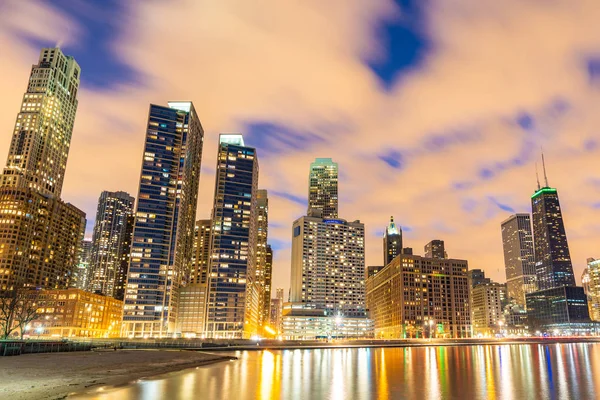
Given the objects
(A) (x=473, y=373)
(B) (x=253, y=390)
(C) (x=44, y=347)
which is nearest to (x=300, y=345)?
(C) (x=44, y=347)

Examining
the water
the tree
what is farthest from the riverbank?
the tree

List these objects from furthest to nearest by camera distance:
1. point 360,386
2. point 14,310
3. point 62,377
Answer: point 14,310, point 360,386, point 62,377

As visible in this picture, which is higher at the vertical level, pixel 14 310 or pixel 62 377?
pixel 14 310

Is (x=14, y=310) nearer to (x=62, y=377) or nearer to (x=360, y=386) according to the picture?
(x=62, y=377)

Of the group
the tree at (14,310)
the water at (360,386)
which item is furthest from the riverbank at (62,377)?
the tree at (14,310)

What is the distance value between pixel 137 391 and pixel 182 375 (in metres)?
15.5

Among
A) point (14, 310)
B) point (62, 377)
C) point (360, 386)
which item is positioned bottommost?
point (360, 386)

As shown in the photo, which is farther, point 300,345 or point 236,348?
point 300,345

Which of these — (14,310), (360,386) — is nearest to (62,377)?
(360,386)

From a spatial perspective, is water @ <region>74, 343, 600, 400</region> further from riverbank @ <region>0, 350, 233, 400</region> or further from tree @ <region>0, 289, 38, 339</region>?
tree @ <region>0, 289, 38, 339</region>

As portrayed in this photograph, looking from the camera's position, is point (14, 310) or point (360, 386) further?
point (14, 310)

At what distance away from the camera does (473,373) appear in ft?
203

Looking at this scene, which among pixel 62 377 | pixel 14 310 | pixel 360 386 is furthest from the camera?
pixel 14 310

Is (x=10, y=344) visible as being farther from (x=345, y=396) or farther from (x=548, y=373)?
(x=548, y=373)
